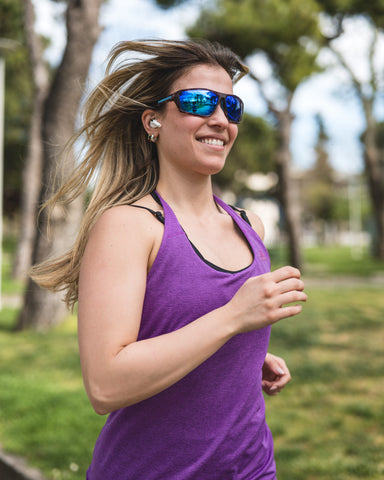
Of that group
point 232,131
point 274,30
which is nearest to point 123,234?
point 232,131

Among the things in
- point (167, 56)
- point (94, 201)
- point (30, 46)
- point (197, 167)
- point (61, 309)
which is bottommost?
point (61, 309)

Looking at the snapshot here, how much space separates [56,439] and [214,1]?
1570 cm

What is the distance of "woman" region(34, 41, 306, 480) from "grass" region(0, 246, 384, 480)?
7.64 feet

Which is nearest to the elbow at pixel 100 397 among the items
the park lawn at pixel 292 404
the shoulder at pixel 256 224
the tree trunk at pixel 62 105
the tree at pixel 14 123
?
the shoulder at pixel 256 224

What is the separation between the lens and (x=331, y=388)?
551 centimetres

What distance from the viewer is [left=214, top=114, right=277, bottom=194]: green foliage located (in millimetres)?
25047

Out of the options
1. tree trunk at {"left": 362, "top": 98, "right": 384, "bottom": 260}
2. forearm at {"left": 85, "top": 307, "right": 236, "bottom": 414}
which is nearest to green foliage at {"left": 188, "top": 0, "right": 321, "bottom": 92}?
tree trunk at {"left": 362, "top": 98, "right": 384, "bottom": 260}

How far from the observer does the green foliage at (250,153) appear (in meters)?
→ 25.0

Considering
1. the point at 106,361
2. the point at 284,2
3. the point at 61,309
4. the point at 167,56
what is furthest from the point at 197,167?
the point at 284,2

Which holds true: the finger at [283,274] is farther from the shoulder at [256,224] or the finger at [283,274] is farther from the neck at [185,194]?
the shoulder at [256,224]

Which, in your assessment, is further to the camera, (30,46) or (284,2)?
(284,2)

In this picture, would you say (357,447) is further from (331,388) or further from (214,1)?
(214,1)

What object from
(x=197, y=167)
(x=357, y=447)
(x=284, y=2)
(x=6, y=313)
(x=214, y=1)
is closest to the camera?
(x=197, y=167)

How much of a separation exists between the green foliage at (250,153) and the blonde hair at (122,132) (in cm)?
2248
